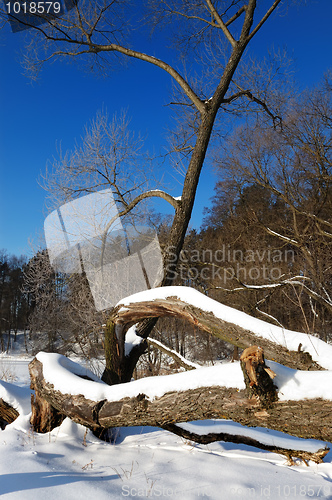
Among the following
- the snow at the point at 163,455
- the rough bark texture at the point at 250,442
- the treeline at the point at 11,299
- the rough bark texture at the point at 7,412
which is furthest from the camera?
the treeline at the point at 11,299

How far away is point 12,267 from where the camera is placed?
110 feet

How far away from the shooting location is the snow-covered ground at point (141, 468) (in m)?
2.19

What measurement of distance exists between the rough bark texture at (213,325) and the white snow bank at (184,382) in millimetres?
479

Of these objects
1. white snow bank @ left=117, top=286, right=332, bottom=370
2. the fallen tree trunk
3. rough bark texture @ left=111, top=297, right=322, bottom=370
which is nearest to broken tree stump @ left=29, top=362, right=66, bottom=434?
the fallen tree trunk

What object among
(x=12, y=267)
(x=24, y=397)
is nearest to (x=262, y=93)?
(x=24, y=397)

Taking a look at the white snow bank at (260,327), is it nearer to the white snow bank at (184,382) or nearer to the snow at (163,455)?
the snow at (163,455)

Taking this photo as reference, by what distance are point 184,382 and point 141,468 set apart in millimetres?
795

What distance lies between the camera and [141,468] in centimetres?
261

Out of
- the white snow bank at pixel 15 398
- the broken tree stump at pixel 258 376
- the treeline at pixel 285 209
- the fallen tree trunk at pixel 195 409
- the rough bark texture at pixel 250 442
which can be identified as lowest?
the rough bark texture at pixel 250 442

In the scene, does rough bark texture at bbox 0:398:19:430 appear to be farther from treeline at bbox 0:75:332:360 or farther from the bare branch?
the bare branch

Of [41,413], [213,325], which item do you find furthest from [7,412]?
[213,325]

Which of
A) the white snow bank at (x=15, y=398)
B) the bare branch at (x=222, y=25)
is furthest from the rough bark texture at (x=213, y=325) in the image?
the bare branch at (x=222, y=25)

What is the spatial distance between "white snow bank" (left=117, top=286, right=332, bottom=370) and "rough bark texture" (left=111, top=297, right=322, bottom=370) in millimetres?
37

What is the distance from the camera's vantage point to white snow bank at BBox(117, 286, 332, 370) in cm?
269
